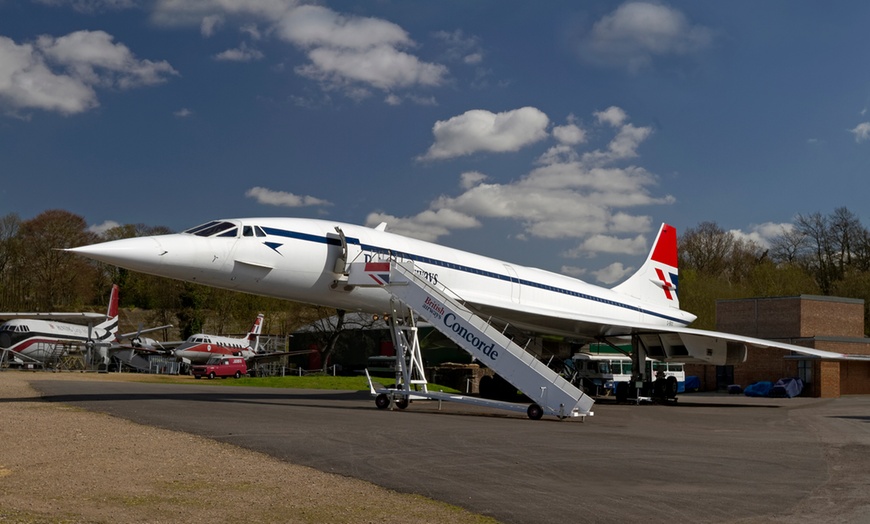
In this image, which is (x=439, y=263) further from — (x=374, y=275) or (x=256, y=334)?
(x=256, y=334)

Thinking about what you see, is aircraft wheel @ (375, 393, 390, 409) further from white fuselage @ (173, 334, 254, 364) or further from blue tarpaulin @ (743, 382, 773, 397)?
white fuselage @ (173, 334, 254, 364)

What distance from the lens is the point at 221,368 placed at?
42.0 meters

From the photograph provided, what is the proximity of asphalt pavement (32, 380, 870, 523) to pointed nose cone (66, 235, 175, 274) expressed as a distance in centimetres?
259

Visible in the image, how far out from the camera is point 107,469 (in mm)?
7367

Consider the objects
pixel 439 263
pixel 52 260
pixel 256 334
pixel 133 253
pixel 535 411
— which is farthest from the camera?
pixel 52 260

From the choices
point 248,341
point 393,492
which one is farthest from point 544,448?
point 248,341

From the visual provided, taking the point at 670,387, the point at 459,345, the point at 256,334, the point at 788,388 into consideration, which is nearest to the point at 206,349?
the point at 256,334

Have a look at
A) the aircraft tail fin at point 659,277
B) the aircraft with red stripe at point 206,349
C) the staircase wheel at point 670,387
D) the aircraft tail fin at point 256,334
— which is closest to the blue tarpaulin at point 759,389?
the aircraft tail fin at point 659,277

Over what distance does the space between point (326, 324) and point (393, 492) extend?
163 ft

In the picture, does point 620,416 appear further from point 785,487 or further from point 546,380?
point 785,487

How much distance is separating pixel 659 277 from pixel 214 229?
1779 centimetres

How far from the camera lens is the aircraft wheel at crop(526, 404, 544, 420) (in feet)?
48.1

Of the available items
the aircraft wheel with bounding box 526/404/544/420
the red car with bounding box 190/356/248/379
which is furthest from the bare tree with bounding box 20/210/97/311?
the aircraft wheel with bounding box 526/404/544/420

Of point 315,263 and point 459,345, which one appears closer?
point 459,345
